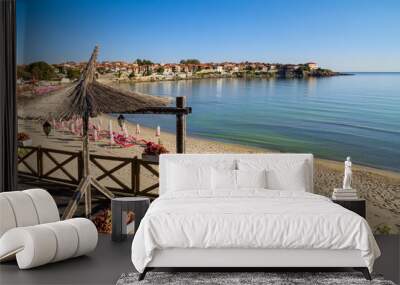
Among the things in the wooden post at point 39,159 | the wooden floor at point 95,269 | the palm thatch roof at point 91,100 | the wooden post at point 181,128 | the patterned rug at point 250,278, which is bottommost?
the wooden floor at point 95,269

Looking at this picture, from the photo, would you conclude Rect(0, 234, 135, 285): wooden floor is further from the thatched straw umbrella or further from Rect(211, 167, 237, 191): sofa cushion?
the thatched straw umbrella

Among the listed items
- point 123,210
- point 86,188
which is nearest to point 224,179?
point 123,210

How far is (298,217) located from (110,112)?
3.79 meters

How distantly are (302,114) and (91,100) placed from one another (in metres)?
2.64

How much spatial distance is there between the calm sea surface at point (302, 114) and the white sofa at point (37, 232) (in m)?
2.59

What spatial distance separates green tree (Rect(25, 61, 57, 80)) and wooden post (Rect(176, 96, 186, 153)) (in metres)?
1.72

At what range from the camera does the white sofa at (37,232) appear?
562 cm

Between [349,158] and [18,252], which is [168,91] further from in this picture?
[18,252]

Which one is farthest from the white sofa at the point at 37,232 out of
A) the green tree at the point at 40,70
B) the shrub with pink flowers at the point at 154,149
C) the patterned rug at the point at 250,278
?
the green tree at the point at 40,70

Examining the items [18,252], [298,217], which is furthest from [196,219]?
[18,252]

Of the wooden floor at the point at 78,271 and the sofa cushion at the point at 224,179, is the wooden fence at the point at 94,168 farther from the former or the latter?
the wooden floor at the point at 78,271

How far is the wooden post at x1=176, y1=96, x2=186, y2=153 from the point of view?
27.7ft

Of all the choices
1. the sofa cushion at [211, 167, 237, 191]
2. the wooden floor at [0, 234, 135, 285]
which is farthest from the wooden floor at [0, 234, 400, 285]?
the sofa cushion at [211, 167, 237, 191]

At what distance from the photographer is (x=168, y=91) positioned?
8.77 m
